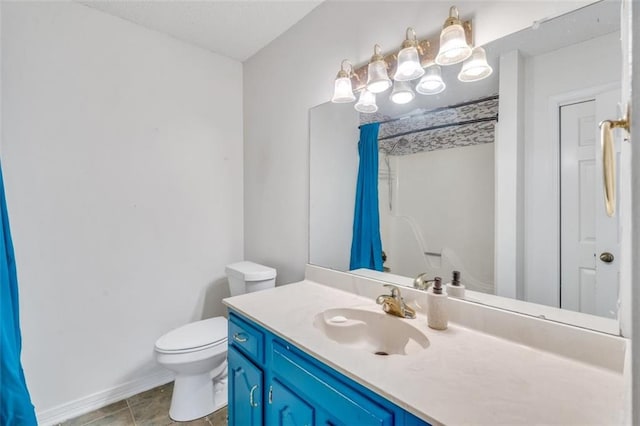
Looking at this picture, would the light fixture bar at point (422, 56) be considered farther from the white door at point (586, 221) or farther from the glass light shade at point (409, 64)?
the white door at point (586, 221)

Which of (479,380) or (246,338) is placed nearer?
(479,380)

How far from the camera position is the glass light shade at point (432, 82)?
1.22 m

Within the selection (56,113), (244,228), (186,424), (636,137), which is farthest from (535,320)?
(56,113)

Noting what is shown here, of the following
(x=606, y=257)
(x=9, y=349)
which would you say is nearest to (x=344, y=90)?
(x=606, y=257)

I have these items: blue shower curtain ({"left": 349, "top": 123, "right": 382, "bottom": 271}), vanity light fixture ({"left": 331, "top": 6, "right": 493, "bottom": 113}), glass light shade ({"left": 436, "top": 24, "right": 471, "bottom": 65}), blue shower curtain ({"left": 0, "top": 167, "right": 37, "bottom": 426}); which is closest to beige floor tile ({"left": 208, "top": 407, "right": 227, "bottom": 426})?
blue shower curtain ({"left": 0, "top": 167, "right": 37, "bottom": 426})

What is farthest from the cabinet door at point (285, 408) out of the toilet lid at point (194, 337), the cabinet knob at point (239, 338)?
the toilet lid at point (194, 337)

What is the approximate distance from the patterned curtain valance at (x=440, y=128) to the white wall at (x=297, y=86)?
0.24 metres

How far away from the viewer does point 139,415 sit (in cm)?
168

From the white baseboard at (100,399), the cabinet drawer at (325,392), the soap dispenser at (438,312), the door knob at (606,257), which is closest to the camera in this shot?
the cabinet drawer at (325,392)

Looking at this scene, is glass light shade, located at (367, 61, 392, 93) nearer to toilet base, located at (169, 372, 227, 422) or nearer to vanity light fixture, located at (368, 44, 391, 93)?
vanity light fixture, located at (368, 44, 391, 93)

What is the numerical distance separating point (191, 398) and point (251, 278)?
2.37 feet

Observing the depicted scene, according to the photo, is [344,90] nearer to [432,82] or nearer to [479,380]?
[432,82]

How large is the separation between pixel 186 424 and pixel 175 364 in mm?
385

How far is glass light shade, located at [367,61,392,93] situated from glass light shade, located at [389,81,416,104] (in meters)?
0.04
